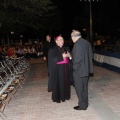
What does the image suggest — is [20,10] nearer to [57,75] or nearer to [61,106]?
[57,75]

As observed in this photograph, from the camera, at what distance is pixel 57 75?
768cm

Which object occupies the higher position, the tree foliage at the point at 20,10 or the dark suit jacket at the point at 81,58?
the tree foliage at the point at 20,10

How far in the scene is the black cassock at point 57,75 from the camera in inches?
300

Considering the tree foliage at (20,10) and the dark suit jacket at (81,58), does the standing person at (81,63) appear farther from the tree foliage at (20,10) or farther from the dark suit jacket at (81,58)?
the tree foliage at (20,10)

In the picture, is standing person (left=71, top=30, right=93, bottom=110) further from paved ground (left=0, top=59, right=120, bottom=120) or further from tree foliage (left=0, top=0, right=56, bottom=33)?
tree foliage (left=0, top=0, right=56, bottom=33)

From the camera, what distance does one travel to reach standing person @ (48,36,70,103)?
7605 mm

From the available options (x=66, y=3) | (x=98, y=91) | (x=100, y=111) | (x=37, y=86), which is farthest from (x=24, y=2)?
(x=66, y=3)

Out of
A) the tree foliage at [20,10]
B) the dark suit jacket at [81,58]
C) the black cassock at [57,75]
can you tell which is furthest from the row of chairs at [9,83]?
the tree foliage at [20,10]

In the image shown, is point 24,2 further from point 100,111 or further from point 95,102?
point 100,111

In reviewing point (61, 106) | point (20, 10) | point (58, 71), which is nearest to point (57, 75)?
point (58, 71)

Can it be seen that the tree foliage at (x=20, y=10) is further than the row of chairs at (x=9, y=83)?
Yes

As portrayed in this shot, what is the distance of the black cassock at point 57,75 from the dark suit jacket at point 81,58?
41.7 inches

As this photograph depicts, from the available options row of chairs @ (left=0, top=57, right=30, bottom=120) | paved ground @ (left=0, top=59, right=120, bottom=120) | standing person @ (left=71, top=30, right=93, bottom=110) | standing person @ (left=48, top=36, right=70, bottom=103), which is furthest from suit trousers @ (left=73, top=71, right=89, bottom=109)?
row of chairs @ (left=0, top=57, right=30, bottom=120)

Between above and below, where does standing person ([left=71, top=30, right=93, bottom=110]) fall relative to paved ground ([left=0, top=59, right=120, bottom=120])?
above
